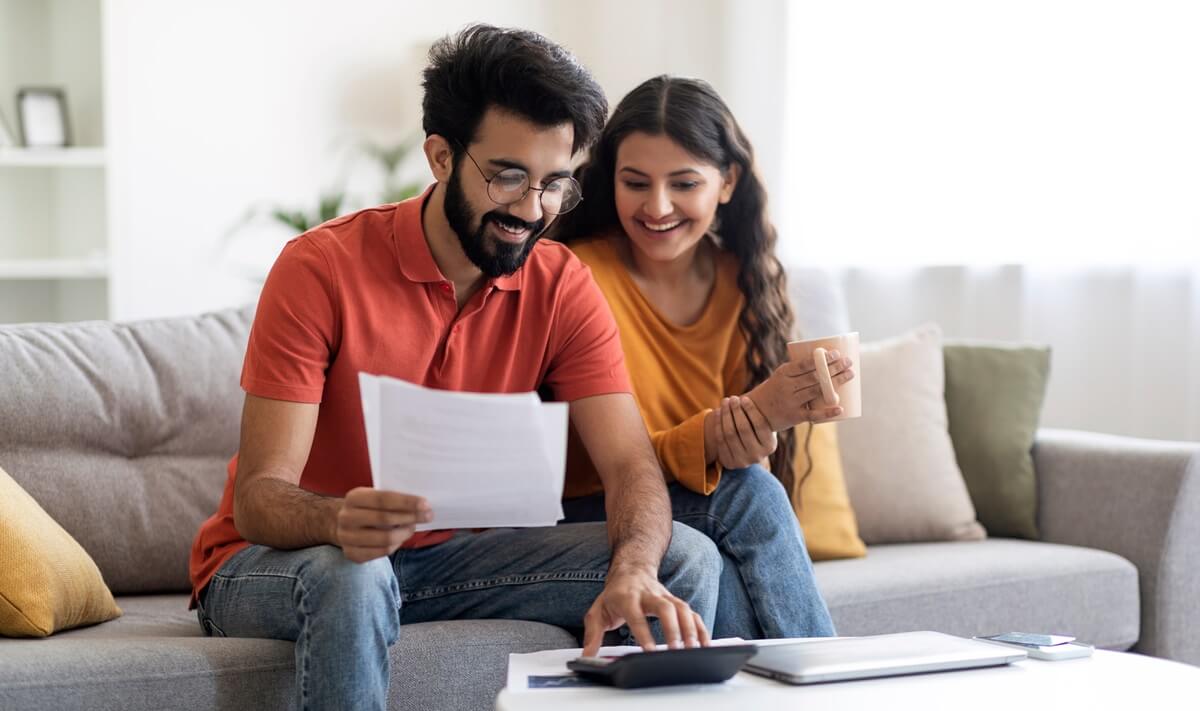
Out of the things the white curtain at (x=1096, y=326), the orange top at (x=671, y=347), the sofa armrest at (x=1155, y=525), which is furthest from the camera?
the white curtain at (x=1096, y=326)

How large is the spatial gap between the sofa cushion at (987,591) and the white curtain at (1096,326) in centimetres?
83

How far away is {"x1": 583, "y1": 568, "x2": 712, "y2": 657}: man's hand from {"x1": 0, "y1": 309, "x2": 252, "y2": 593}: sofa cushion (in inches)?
34.9

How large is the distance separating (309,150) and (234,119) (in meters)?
0.27

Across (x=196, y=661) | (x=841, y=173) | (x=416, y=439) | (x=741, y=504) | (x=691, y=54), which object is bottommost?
(x=196, y=661)

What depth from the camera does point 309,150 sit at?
178 inches

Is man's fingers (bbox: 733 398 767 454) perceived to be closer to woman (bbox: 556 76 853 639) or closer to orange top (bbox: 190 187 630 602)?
woman (bbox: 556 76 853 639)

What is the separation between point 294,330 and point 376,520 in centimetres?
39

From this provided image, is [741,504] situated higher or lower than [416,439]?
lower

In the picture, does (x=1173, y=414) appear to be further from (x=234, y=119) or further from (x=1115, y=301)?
(x=234, y=119)

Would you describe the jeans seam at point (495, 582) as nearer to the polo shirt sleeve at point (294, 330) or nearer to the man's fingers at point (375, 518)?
the polo shirt sleeve at point (294, 330)

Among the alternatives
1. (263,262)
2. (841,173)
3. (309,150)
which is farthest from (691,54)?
(263,262)

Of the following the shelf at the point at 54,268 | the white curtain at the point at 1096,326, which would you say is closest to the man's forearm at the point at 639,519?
the white curtain at the point at 1096,326

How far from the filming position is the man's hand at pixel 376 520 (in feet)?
4.10

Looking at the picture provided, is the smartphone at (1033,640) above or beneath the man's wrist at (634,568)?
beneath
